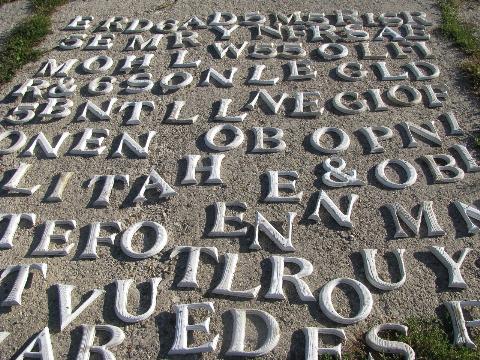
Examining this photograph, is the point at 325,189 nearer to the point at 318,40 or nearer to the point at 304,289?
the point at 304,289

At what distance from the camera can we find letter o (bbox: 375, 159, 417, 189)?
210 inches

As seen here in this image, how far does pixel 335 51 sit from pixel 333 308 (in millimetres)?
4150

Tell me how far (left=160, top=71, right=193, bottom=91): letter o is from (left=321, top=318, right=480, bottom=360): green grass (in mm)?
3946

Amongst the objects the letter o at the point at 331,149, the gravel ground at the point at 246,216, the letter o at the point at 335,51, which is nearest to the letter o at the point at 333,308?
the gravel ground at the point at 246,216

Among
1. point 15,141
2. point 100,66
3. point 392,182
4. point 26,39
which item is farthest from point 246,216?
point 26,39

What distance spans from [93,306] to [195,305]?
0.82 m

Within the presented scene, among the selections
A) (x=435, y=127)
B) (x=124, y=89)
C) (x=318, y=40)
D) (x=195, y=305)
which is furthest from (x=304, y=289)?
(x=318, y=40)

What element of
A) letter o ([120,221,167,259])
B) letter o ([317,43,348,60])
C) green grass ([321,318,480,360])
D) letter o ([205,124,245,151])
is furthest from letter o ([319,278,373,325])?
letter o ([317,43,348,60])

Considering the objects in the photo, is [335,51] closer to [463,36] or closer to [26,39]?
[463,36]

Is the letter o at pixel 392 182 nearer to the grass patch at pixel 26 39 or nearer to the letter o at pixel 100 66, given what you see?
the letter o at pixel 100 66

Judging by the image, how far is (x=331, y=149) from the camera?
18.9 ft

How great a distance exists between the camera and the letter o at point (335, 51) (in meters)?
7.26

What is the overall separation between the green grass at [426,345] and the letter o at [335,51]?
4037mm

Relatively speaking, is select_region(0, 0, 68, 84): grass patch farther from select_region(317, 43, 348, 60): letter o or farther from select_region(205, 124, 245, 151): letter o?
select_region(317, 43, 348, 60): letter o
